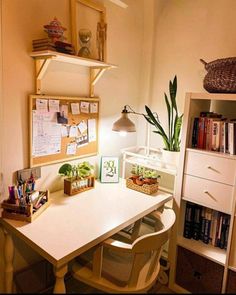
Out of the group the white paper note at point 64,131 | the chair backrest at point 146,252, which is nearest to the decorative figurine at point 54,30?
the white paper note at point 64,131

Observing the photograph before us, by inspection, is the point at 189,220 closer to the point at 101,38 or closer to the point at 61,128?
the point at 61,128

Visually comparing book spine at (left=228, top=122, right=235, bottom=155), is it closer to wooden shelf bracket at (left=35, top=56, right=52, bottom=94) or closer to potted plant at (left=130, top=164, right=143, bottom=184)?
potted plant at (left=130, top=164, right=143, bottom=184)

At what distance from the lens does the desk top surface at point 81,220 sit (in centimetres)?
121

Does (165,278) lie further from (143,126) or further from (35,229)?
(143,126)

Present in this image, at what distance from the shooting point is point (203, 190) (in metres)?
1.72

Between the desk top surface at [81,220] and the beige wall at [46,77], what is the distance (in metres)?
0.27

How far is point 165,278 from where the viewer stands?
187cm

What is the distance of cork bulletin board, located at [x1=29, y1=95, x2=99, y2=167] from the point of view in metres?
1.62

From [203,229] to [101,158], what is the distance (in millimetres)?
963

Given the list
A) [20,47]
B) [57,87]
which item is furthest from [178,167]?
[20,47]

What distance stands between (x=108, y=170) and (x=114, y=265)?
79 cm

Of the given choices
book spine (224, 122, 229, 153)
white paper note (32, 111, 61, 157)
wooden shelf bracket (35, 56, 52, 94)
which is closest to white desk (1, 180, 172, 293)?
white paper note (32, 111, 61, 157)

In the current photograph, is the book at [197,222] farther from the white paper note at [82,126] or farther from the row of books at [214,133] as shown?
the white paper note at [82,126]

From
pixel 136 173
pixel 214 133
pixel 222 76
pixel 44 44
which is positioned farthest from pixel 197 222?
pixel 44 44
